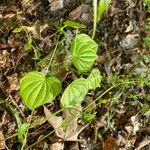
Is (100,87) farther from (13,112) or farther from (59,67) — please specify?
(13,112)

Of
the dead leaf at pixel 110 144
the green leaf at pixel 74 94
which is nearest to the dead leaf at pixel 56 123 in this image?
the green leaf at pixel 74 94

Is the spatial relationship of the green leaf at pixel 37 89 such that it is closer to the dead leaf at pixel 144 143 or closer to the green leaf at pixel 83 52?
the green leaf at pixel 83 52

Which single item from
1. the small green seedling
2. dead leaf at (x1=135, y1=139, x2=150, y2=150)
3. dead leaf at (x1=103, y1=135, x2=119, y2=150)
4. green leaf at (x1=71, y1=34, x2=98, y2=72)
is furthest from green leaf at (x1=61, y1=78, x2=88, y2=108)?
dead leaf at (x1=135, y1=139, x2=150, y2=150)

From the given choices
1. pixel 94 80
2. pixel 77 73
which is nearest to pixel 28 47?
pixel 77 73

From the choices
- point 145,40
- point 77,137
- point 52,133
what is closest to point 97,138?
point 77,137

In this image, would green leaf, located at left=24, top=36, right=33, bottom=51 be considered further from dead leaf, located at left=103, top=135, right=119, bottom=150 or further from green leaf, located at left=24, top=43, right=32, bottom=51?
dead leaf, located at left=103, top=135, right=119, bottom=150
